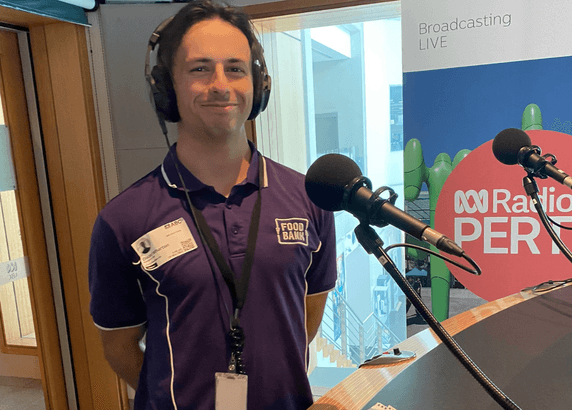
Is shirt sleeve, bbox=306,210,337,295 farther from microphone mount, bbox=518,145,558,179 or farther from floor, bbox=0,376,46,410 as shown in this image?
floor, bbox=0,376,46,410

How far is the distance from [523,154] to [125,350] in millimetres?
1117

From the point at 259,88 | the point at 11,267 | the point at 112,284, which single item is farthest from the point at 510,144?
the point at 11,267

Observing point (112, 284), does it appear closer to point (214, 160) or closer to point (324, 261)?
point (214, 160)

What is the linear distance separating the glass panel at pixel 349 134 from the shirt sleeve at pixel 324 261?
1.72m

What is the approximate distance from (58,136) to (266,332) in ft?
5.96

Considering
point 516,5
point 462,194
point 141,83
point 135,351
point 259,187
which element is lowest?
point 135,351

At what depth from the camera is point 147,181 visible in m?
1.11

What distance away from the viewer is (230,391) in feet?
3.19

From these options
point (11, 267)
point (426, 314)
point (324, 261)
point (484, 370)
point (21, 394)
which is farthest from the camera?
point (21, 394)

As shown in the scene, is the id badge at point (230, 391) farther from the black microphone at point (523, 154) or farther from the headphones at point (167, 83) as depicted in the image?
the black microphone at point (523, 154)

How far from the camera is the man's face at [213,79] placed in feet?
3.32

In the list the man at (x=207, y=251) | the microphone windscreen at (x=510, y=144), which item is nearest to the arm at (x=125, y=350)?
the man at (x=207, y=251)

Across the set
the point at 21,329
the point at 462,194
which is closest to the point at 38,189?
the point at 21,329

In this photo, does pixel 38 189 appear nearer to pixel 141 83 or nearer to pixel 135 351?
pixel 141 83
